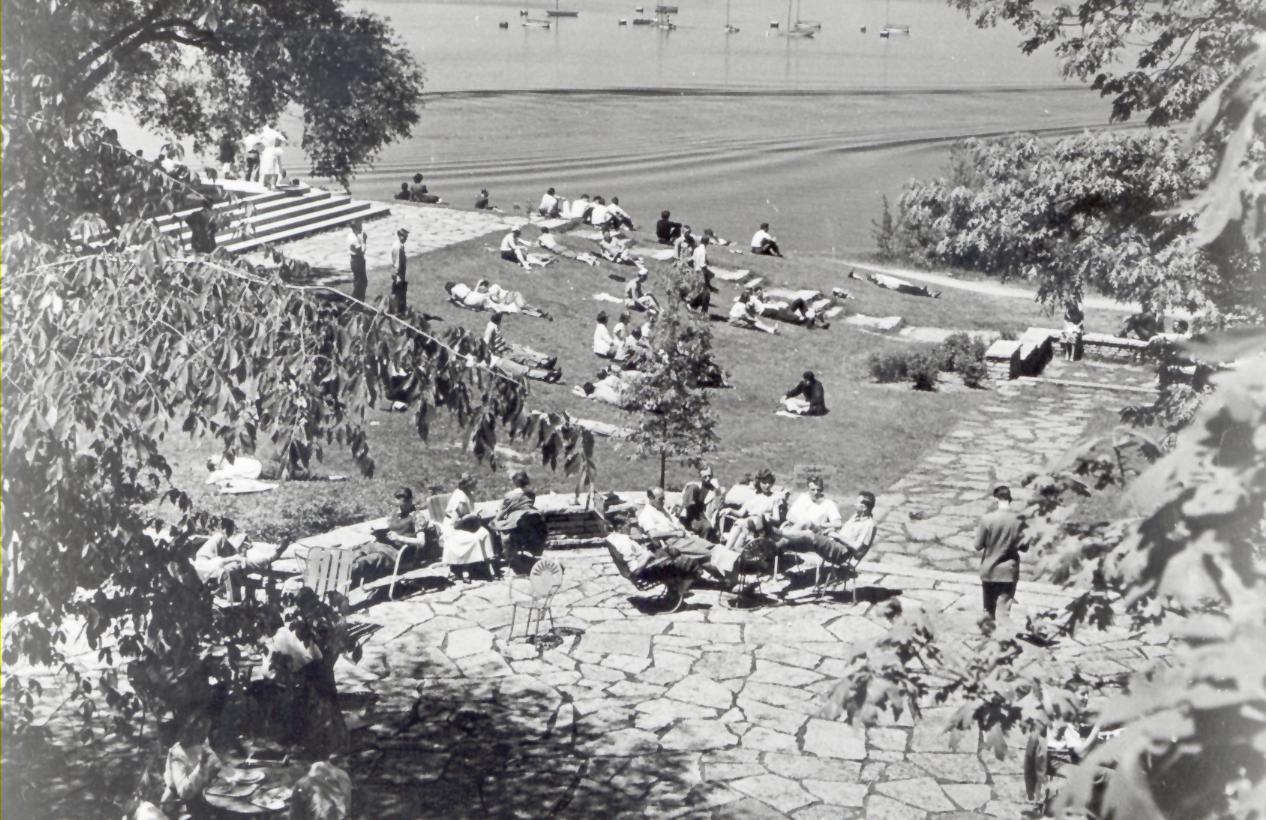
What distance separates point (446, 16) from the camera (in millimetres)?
136500

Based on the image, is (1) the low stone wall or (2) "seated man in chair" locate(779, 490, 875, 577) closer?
(2) "seated man in chair" locate(779, 490, 875, 577)

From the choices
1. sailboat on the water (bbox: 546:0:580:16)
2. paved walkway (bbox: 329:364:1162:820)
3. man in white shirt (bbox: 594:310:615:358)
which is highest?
sailboat on the water (bbox: 546:0:580:16)

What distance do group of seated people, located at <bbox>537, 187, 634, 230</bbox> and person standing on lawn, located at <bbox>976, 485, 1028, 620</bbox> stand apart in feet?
66.6

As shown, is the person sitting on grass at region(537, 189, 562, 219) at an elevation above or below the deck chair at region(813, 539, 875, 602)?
above

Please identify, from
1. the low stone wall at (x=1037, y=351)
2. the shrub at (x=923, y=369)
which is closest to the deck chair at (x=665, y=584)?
the shrub at (x=923, y=369)

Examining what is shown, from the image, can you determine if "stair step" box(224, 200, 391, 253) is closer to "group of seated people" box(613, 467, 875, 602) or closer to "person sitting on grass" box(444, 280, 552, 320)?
"person sitting on grass" box(444, 280, 552, 320)

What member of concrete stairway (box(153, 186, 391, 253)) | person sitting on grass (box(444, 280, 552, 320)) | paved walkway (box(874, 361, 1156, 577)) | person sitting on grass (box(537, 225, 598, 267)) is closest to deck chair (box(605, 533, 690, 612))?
paved walkway (box(874, 361, 1156, 577))

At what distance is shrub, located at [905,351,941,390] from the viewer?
23156 mm

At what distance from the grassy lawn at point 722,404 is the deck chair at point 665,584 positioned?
3.29 meters

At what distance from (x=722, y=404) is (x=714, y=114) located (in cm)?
5738

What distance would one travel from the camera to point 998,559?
11.6m

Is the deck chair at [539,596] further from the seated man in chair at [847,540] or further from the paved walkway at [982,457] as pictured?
the paved walkway at [982,457]

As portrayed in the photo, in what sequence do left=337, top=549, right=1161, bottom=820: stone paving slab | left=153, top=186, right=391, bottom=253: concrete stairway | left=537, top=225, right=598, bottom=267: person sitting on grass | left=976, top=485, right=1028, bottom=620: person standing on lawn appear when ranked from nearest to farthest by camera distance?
left=337, top=549, right=1161, bottom=820: stone paving slab < left=976, top=485, right=1028, bottom=620: person standing on lawn < left=153, top=186, right=391, bottom=253: concrete stairway < left=537, top=225, right=598, bottom=267: person sitting on grass

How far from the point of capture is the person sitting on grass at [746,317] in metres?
26.0
